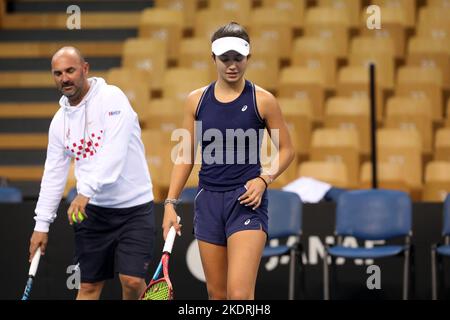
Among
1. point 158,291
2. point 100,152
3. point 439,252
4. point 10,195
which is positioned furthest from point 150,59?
point 158,291

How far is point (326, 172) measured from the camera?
31.4ft

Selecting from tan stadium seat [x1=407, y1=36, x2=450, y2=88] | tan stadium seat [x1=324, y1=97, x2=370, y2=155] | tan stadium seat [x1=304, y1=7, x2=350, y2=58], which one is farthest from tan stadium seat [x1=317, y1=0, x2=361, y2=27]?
tan stadium seat [x1=324, y1=97, x2=370, y2=155]

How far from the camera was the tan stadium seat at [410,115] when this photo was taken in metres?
10.4

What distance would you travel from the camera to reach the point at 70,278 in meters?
8.29

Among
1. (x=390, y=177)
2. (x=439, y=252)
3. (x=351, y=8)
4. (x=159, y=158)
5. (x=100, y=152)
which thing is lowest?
(x=439, y=252)

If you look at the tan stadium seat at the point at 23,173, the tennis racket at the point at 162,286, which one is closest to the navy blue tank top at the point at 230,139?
the tennis racket at the point at 162,286

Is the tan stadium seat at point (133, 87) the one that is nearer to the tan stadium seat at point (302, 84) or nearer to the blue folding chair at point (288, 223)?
the tan stadium seat at point (302, 84)

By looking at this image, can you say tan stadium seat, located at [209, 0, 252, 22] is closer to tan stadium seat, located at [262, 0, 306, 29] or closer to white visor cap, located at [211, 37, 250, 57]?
tan stadium seat, located at [262, 0, 306, 29]

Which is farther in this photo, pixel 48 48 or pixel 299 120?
pixel 48 48

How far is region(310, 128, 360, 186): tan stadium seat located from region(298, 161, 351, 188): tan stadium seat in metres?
Result: 0.41

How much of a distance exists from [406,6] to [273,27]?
1546 mm

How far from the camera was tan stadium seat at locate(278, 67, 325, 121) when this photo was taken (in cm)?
1080

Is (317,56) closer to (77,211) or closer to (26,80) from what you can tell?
(26,80)

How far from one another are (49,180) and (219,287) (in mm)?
1360
